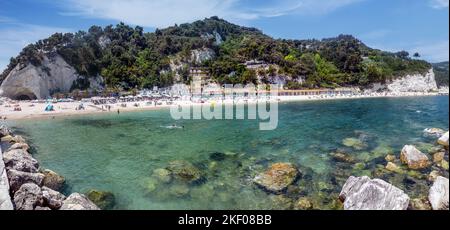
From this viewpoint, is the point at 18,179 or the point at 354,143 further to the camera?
the point at 354,143

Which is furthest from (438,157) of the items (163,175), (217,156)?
(163,175)

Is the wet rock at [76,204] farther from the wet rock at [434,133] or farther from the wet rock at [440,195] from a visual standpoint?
the wet rock at [434,133]

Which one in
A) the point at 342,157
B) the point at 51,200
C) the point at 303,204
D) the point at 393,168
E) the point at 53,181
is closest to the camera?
the point at 51,200

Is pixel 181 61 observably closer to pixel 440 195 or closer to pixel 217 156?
pixel 217 156

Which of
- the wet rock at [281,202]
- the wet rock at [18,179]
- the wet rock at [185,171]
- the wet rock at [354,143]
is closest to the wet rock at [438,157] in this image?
the wet rock at [354,143]
